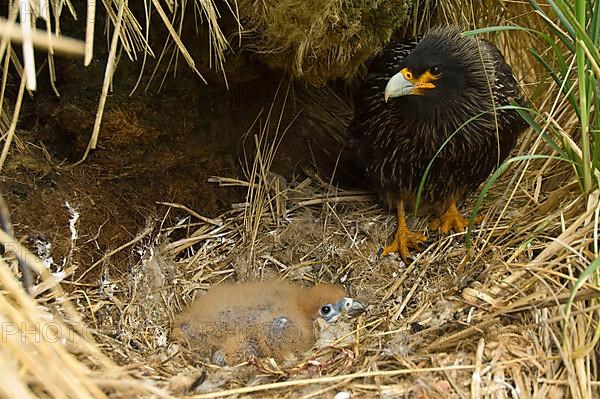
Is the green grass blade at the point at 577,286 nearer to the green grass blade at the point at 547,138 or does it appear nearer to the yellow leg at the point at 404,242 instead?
the green grass blade at the point at 547,138

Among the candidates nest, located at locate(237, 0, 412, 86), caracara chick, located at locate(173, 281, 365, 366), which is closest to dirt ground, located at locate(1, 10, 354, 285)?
nest, located at locate(237, 0, 412, 86)

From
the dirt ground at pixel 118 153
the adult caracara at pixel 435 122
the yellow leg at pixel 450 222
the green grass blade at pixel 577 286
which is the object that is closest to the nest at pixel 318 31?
the adult caracara at pixel 435 122

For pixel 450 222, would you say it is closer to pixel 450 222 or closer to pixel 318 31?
pixel 450 222

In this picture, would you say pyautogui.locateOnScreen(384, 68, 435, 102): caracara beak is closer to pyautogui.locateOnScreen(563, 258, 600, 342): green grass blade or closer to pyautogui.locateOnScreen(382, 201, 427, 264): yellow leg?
pyautogui.locateOnScreen(382, 201, 427, 264): yellow leg

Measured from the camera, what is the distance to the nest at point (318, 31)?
236 cm

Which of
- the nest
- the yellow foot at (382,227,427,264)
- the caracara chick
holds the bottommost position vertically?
the caracara chick

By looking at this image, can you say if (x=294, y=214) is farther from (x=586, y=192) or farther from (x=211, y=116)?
(x=586, y=192)

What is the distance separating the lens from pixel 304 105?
3541 millimetres

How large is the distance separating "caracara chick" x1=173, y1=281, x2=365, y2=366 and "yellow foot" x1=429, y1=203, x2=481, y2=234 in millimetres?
676

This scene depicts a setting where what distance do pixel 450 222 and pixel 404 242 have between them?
0.84ft

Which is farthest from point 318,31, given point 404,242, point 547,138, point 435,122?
point 404,242

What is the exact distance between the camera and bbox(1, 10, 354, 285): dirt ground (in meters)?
2.43

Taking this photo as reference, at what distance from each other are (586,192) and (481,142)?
0.78 m

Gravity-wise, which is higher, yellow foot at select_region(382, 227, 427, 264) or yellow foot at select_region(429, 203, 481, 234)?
yellow foot at select_region(429, 203, 481, 234)
